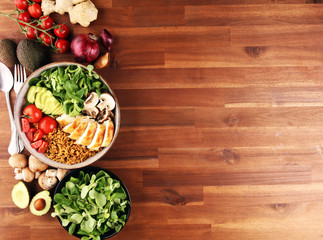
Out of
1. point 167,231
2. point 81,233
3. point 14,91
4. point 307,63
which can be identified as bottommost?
point 167,231

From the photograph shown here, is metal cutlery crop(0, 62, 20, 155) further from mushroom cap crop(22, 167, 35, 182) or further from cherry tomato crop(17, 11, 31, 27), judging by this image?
cherry tomato crop(17, 11, 31, 27)

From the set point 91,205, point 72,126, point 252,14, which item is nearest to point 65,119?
point 72,126

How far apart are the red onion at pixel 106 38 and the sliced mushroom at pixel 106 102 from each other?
0.27m

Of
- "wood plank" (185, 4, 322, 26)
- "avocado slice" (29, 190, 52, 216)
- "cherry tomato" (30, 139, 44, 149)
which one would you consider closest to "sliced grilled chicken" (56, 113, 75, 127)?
"cherry tomato" (30, 139, 44, 149)

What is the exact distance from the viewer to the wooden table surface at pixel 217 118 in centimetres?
144

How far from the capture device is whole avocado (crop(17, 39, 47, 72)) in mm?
1300

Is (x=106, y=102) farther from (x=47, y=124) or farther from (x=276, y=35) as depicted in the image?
(x=276, y=35)

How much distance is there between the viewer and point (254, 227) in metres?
1.47

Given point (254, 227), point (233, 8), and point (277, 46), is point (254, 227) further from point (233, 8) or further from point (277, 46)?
point (233, 8)

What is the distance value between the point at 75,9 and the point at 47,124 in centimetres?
55

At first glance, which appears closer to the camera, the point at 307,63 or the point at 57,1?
the point at 57,1

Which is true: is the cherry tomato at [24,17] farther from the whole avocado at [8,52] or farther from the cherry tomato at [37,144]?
the cherry tomato at [37,144]

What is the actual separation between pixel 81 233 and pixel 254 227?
2.78 feet

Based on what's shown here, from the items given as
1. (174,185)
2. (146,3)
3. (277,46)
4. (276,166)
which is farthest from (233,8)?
(174,185)
